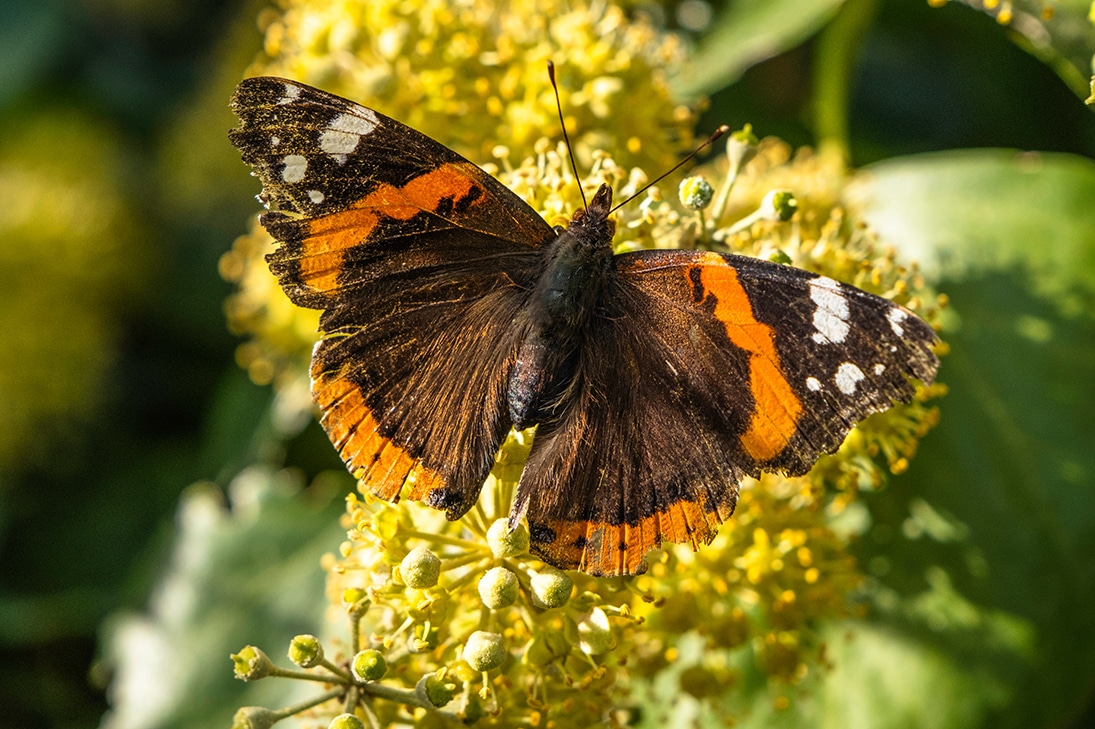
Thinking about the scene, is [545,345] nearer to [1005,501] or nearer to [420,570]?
[420,570]

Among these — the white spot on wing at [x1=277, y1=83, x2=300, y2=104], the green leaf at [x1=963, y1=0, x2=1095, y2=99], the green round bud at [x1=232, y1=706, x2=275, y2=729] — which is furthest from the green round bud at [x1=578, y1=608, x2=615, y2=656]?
the green leaf at [x1=963, y1=0, x2=1095, y2=99]

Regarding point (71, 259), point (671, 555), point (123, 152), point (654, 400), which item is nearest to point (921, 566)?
point (671, 555)

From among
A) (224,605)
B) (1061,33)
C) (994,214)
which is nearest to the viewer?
(1061,33)

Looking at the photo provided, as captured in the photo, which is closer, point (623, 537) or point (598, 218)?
point (623, 537)

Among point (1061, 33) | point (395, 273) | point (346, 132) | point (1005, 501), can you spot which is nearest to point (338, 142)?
point (346, 132)

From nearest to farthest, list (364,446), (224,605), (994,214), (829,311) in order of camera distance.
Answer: (829,311) → (364,446) → (994,214) → (224,605)

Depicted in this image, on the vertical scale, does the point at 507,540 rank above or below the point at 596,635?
above

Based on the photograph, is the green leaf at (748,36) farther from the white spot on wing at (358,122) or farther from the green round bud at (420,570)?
the green round bud at (420,570)
